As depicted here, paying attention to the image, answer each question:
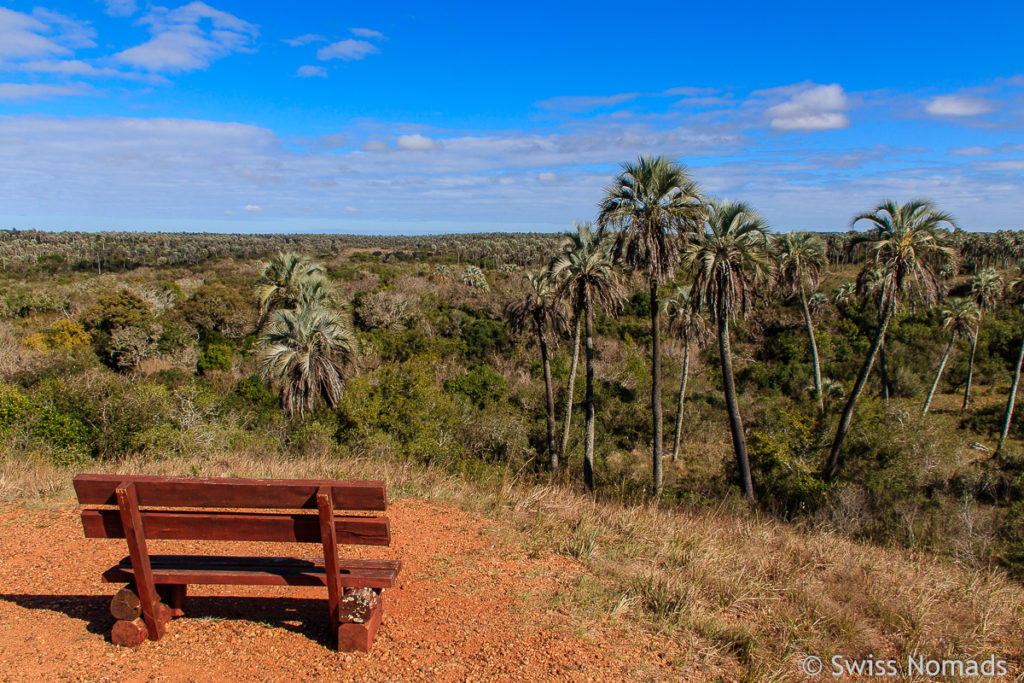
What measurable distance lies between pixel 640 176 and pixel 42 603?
15.1 metres

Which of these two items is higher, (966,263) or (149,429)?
(966,263)

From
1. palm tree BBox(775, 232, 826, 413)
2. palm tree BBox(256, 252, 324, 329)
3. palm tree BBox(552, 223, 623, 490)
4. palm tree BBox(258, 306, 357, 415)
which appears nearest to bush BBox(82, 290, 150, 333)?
palm tree BBox(256, 252, 324, 329)

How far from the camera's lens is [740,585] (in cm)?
446

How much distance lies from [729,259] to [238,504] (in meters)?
15.0

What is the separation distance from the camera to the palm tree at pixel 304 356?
52.7ft

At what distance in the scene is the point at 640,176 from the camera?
52.3 ft

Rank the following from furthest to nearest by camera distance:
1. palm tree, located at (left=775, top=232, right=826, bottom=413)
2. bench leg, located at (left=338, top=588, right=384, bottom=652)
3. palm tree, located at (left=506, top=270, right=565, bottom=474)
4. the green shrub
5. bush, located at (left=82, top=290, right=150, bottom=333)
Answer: bush, located at (left=82, top=290, right=150, bottom=333) → palm tree, located at (left=775, top=232, right=826, bottom=413) → palm tree, located at (left=506, top=270, right=565, bottom=474) → the green shrub → bench leg, located at (left=338, top=588, right=384, bottom=652)

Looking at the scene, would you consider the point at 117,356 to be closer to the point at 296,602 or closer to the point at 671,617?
the point at 296,602

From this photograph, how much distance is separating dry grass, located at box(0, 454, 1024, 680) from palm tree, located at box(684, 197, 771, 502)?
1030 centimetres

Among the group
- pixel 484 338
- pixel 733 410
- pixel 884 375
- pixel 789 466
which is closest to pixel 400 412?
pixel 733 410

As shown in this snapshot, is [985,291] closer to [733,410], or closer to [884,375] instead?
[884,375]

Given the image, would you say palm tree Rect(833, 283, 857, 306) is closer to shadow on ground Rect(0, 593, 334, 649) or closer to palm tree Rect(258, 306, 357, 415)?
palm tree Rect(258, 306, 357, 415)

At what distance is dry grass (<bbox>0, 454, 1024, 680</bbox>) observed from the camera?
3842 mm

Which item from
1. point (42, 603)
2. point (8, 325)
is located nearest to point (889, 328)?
point (42, 603)
